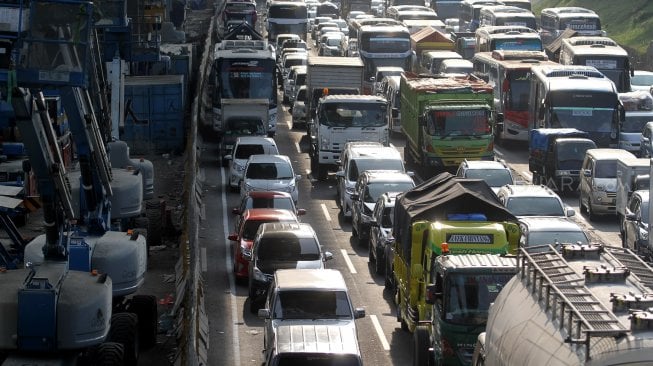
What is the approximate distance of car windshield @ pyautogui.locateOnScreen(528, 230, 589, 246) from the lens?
30.8m

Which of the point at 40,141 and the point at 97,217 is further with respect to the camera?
the point at 97,217

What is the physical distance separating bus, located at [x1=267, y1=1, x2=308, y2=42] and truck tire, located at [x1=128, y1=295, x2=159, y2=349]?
202 feet

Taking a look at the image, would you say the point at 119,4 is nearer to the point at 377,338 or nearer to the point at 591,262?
the point at 377,338

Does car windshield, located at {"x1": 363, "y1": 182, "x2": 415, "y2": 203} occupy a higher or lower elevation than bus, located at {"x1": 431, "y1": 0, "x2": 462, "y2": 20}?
higher

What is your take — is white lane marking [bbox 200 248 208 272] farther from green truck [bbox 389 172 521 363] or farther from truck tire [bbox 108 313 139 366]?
truck tire [bbox 108 313 139 366]

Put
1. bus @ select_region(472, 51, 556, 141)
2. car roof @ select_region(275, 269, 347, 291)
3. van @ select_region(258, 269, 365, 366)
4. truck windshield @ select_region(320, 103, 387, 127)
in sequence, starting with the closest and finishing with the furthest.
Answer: van @ select_region(258, 269, 365, 366), car roof @ select_region(275, 269, 347, 291), truck windshield @ select_region(320, 103, 387, 127), bus @ select_region(472, 51, 556, 141)

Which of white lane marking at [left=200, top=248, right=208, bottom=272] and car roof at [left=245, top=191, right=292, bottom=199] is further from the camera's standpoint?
car roof at [left=245, top=191, right=292, bottom=199]

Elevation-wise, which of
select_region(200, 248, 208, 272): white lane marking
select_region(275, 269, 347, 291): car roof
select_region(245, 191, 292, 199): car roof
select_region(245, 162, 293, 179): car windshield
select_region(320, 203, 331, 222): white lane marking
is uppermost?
select_region(275, 269, 347, 291): car roof

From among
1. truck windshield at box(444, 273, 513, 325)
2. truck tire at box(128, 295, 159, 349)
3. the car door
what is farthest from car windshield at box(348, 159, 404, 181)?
truck windshield at box(444, 273, 513, 325)

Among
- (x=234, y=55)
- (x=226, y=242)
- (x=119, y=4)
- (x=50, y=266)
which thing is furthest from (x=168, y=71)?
(x=50, y=266)

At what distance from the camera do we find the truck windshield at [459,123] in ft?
148

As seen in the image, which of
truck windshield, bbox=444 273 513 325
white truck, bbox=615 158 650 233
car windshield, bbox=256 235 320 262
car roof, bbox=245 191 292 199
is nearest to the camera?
truck windshield, bbox=444 273 513 325

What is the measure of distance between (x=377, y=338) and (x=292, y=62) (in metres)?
41.4

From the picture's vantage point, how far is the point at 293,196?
40000mm
